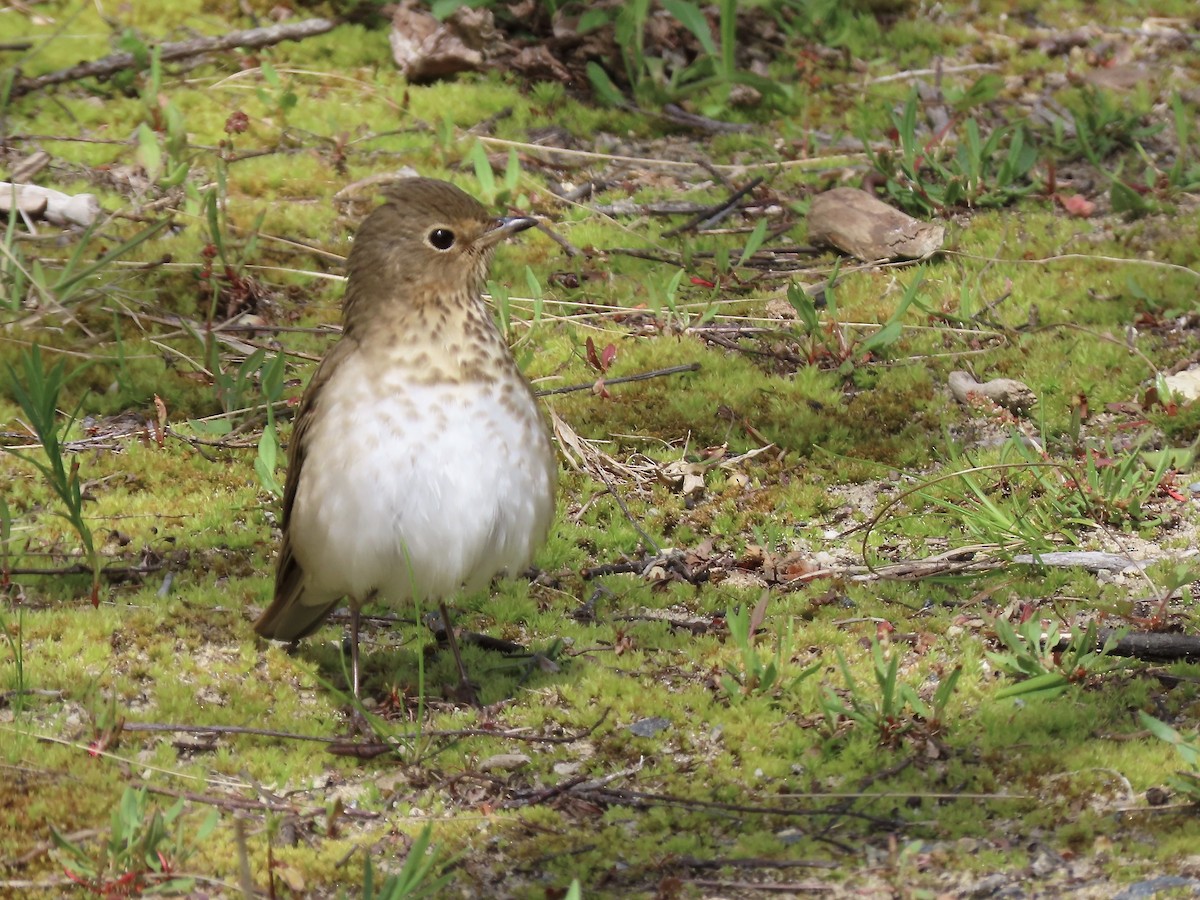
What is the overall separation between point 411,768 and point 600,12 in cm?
581

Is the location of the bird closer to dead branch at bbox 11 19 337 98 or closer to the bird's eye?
the bird's eye

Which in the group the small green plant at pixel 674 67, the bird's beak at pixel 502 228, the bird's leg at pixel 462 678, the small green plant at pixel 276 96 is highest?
the bird's beak at pixel 502 228

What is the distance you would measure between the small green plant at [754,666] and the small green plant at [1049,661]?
0.61m

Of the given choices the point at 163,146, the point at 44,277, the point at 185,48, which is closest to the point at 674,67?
the point at 185,48

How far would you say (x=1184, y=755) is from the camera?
4285 mm

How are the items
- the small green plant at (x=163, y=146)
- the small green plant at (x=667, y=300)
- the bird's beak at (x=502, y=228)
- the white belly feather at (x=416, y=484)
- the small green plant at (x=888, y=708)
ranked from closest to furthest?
the small green plant at (x=888, y=708), the white belly feather at (x=416, y=484), the bird's beak at (x=502, y=228), the small green plant at (x=667, y=300), the small green plant at (x=163, y=146)

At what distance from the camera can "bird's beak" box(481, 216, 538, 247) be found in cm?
534

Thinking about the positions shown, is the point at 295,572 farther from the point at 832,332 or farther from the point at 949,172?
the point at 949,172

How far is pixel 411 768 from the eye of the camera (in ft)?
15.7

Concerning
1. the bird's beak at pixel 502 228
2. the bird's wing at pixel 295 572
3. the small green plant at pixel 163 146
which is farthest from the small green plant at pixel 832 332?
the small green plant at pixel 163 146

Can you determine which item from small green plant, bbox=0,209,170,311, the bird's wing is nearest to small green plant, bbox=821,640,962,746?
the bird's wing

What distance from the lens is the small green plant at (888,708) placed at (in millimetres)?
4684

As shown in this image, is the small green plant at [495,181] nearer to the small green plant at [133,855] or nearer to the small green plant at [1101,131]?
the small green plant at [1101,131]

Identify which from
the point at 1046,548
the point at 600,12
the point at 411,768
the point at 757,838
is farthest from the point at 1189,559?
the point at 600,12
